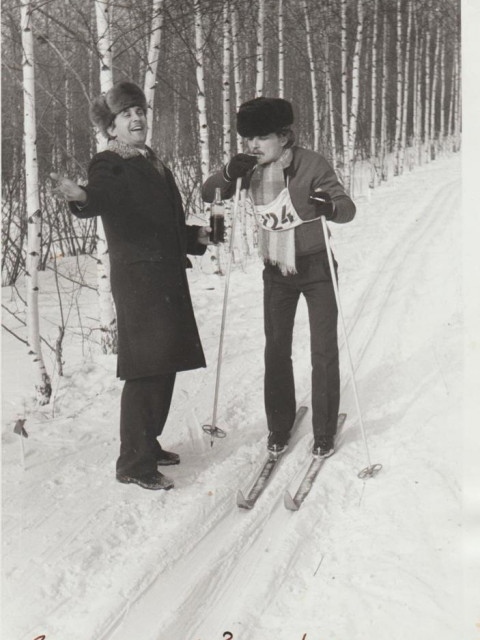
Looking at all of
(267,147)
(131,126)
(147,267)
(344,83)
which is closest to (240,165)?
(267,147)

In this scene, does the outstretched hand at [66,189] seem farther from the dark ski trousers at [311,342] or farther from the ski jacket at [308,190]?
the dark ski trousers at [311,342]

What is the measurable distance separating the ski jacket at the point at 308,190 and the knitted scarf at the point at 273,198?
0.03 m

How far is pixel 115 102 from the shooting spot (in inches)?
112

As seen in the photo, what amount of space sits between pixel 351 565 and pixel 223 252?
5916mm

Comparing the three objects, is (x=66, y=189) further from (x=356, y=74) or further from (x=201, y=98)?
(x=356, y=74)

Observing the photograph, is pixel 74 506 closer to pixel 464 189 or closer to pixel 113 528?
pixel 113 528

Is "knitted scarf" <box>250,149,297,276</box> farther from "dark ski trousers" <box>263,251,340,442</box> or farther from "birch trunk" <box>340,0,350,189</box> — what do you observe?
"birch trunk" <box>340,0,350,189</box>

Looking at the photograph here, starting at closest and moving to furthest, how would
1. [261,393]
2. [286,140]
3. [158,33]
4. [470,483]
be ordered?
[470,483], [286,140], [261,393], [158,33]

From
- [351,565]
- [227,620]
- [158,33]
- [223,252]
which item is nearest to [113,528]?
[227,620]

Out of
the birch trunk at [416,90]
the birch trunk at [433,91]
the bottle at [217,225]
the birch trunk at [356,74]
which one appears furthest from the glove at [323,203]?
the birch trunk at [433,91]

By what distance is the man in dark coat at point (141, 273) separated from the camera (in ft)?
9.37

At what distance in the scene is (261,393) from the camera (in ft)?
13.6

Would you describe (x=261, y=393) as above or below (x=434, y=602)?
above

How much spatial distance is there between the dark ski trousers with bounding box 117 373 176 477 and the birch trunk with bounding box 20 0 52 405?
1.16m
